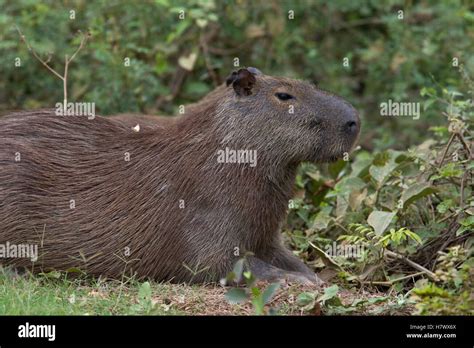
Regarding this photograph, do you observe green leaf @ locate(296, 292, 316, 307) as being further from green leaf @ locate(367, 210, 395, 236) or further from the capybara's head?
the capybara's head

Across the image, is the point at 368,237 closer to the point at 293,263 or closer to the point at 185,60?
the point at 293,263

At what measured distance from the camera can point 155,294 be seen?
6.70 metres

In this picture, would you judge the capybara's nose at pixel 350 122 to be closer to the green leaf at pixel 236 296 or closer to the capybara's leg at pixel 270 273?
the capybara's leg at pixel 270 273

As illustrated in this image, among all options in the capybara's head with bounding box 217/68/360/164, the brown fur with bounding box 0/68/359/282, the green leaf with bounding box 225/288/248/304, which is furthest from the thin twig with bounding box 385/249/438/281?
the green leaf with bounding box 225/288/248/304

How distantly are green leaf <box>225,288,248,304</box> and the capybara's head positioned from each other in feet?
5.24

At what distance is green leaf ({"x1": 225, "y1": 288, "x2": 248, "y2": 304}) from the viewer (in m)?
5.89

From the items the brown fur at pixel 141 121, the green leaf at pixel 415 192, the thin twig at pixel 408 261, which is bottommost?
the thin twig at pixel 408 261

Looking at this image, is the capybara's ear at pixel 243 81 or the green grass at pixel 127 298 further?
the capybara's ear at pixel 243 81

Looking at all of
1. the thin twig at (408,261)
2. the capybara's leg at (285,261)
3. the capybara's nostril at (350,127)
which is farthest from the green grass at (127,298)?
the capybara's nostril at (350,127)

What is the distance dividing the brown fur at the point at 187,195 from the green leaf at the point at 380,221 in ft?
2.02

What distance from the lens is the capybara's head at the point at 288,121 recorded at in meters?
7.18

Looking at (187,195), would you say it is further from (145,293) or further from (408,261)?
(408,261)

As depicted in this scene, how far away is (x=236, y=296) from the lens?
19.4 ft

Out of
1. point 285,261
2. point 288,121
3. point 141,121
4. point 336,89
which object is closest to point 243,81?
point 288,121
